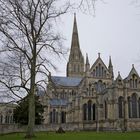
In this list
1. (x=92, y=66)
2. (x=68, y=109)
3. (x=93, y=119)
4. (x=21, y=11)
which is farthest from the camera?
(x=92, y=66)

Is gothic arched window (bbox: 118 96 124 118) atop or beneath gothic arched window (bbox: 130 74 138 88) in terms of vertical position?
beneath

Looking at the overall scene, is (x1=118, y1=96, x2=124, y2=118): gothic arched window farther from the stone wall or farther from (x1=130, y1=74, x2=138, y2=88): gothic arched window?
(x1=130, y1=74, x2=138, y2=88): gothic arched window

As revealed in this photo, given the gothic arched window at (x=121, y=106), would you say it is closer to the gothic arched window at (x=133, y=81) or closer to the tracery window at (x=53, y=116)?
the gothic arched window at (x=133, y=81)

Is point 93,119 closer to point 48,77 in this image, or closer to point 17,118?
point 17,118

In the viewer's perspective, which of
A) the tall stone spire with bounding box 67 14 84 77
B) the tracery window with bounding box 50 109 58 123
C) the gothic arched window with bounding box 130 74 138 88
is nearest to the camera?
the gothic arched window with bounding box 130 74 138 88

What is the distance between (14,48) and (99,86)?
1985 inches

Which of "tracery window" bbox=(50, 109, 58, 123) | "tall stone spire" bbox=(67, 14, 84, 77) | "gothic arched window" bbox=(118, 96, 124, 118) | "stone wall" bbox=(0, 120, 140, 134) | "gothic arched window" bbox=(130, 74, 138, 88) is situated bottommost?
"stone wall" bbox=(0, 120, 140, 134)

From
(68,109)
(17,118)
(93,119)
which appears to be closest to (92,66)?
(68,109)

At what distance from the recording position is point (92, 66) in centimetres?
7875

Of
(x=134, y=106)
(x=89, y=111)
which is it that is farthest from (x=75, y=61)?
(x=134, y=106)

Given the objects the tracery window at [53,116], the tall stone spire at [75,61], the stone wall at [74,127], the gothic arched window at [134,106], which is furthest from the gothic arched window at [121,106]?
the tall stone spire at [75,61]

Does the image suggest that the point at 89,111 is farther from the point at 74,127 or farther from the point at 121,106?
the point at 121,106

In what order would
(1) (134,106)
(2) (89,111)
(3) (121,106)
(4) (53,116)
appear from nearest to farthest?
(3) (121,106)
(1) (134,106)
(2) (89,111)
(4) (53,116)

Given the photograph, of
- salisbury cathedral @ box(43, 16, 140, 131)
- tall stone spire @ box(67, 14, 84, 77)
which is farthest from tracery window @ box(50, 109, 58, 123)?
tall stone spire @ box(67, 14, 84, 77)
